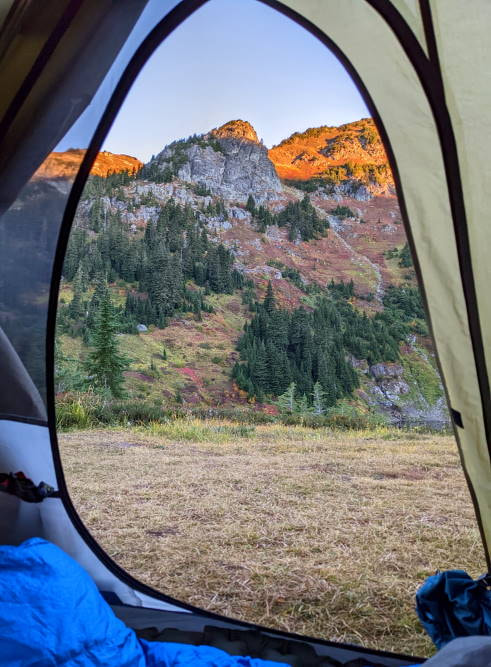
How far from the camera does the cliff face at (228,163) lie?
29.0 ft

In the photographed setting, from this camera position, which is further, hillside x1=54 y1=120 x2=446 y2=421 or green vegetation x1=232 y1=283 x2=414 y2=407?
green vegetation x1=232 y1=283 x2=414 y2=407

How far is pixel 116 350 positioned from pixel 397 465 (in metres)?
3.37

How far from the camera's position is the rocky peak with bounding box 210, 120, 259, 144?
909 centimetres

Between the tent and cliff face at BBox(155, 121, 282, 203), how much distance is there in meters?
7.68

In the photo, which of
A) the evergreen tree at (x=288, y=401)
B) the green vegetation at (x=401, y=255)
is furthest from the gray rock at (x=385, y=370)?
the green vegetation at (x=401, y=255)

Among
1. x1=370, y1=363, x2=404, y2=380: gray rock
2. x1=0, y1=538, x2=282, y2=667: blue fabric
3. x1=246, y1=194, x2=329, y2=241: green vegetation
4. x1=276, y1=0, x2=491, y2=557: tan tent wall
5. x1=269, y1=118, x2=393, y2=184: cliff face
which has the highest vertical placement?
x1=269, y1=118, x2=393, y2=184: cliff face

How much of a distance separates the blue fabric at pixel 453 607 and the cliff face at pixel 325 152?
8.96 m

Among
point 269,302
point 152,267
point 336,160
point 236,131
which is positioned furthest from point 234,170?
point 269,302

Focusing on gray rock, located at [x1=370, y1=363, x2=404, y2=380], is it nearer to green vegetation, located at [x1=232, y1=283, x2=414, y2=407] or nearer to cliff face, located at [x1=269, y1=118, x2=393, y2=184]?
green vegetation, located at [x1=232, y1=283, x2=414, y2=407]

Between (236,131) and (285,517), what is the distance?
22.6 feet

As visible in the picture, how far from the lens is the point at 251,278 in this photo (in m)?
8.17

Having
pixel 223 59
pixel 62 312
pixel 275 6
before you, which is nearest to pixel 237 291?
pixel 62 312

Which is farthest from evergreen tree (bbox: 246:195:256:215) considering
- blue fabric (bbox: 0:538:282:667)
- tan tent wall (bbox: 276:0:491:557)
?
blue fabric (bbox: 0:538:282:667)

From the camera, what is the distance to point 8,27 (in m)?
0.91
